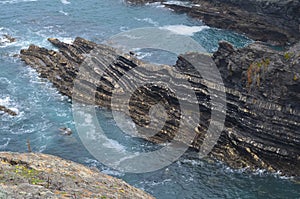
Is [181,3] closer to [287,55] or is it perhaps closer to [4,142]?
[287,55]

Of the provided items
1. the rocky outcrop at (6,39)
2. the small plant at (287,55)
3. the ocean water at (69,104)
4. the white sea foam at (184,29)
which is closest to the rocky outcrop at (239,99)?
the small plant at (287,55)

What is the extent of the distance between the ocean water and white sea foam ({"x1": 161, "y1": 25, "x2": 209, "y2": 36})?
18cm

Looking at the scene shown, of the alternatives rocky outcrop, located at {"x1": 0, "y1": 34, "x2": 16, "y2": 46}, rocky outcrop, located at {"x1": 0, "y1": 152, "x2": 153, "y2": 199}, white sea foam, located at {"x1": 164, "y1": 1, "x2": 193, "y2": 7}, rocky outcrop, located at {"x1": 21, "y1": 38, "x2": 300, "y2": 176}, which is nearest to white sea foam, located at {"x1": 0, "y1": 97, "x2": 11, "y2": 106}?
rocky outcrop, located at {"x1": 21, "y1": 38, "x2": 300, "y2": 176}

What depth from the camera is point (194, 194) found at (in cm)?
3397

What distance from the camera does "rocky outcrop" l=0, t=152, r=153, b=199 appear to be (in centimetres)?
1543

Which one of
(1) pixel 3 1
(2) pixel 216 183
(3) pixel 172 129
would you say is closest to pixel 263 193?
(2) pixel 216 183

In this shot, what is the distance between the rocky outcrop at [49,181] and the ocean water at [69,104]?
13647 millimetres

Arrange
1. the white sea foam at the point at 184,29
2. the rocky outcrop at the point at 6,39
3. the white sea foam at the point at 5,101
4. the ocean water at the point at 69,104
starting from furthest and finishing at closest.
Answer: the white sea foam at the point at 184,29
the rocky outcrop at the point at 6,39
the white sea foam at the point at 5,101
the ocean water at the point at 69,104

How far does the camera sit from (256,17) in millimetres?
71375

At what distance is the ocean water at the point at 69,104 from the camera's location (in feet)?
115

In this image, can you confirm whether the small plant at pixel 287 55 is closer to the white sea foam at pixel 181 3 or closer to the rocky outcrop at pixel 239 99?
the rocky outcrop at pixel 239 99

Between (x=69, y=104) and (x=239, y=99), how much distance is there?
20219mm

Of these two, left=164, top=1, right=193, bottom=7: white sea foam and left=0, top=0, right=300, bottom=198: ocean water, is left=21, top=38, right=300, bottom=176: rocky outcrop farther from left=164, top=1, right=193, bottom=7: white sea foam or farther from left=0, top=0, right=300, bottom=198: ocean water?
left=164, top=1, right=193, bottom=7: white sea foam

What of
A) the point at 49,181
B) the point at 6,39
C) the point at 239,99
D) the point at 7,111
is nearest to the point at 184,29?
the point at 6,39
